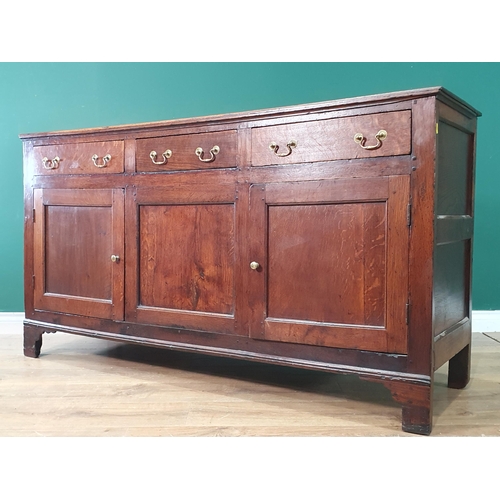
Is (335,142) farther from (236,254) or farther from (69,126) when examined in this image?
(69,126)

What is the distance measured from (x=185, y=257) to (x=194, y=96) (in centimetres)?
112

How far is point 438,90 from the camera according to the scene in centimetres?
147

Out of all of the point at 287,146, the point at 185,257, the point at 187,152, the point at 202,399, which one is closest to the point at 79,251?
the point at 185,257

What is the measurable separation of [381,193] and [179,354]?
4.07 ft

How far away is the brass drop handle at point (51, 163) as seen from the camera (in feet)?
7.30

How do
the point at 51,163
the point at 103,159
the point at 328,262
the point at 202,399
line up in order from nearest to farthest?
the point at 328,262 < the point at 202,399 < the point at 103,159 < the point at 51,163

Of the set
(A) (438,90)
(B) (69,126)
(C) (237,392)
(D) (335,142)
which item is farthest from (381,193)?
(B) (69,126)

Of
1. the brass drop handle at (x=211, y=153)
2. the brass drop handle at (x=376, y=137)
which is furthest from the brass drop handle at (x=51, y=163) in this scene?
the brass drop handle at (x=376, y=137)

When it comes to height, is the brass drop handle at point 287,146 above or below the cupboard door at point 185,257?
above

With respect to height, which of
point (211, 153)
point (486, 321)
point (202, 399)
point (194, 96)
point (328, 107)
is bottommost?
point (202, 399)

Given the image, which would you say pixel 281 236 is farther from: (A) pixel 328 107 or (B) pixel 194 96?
(B) pixel 194 96

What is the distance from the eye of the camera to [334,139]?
5.34 feet

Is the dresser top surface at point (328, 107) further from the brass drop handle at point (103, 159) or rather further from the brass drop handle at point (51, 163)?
the brass drop handle at point (51, 163)

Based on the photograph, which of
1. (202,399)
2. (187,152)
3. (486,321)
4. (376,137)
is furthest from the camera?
(486,321)
